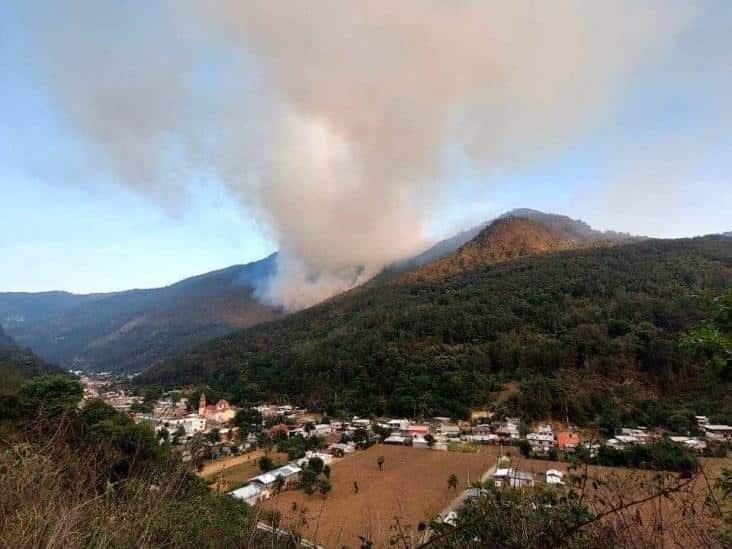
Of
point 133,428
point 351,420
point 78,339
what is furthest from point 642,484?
point 78,339

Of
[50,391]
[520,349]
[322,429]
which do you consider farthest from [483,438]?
[50,391]

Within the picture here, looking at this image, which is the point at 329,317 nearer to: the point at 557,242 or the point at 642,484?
the point at 557,242

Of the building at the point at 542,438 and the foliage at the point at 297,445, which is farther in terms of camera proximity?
the foliage at the point at 297,445

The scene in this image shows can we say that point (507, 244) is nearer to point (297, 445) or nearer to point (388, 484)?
point (297, 445)

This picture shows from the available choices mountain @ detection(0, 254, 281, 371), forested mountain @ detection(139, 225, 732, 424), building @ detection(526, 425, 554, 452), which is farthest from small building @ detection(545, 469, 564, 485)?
mountain @ detection(0, 254, 281, 371)

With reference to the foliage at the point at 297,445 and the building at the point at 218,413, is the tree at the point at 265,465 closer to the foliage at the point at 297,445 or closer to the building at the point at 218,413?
the foliage at the point at 297,445

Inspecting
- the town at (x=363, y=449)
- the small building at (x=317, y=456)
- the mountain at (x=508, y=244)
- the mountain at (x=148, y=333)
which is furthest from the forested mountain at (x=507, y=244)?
the mountain at (x=148, y=333)

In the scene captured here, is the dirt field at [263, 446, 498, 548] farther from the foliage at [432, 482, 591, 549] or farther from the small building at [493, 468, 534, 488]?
the foliage at [432, 482, 591, 549]
